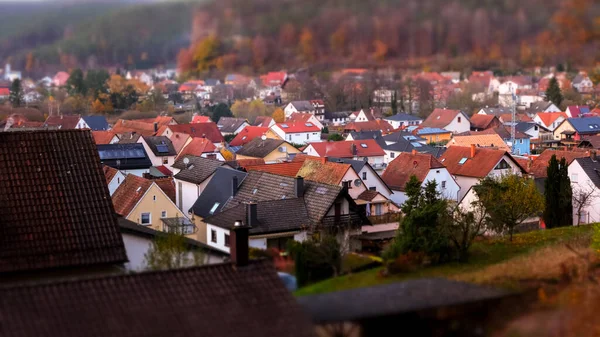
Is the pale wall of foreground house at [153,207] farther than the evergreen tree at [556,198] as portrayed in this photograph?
No

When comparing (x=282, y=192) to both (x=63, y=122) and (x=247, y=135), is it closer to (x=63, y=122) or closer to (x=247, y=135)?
(x=247, y=135)

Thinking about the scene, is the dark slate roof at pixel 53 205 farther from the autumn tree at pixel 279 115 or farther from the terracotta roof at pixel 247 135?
the autumn tree at pixel 279 115

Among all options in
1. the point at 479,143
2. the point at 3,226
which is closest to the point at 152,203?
the point at 3,226

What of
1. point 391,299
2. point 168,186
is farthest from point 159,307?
point 168,186

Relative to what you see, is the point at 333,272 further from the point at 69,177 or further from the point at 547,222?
the point at 547,222

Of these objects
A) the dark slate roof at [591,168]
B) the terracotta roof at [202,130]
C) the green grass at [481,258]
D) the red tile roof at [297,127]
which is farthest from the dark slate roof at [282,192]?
the red tile roof at [297,127]

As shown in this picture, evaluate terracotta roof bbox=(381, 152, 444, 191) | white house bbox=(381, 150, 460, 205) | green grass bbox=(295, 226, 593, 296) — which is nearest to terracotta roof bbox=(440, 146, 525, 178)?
white house bbox=(381, 150, 460, 205)
